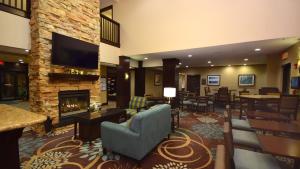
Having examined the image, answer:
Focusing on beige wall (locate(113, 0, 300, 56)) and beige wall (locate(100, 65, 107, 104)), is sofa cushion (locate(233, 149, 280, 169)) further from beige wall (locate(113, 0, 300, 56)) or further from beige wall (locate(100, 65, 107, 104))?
beige wall (locate(100, 65, 107, 104))

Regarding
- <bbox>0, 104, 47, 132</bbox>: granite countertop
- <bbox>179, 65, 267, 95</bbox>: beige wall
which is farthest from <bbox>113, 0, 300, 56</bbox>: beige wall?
<bbox>179, 65, 267, 95</bbox>: beige wall

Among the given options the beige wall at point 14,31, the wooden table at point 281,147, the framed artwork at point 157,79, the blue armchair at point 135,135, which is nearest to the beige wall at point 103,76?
the framed artwork at point 157,79

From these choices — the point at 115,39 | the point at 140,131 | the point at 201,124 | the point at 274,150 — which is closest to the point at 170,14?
the point at 115,39

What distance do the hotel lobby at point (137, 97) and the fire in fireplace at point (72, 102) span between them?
0.10 feet

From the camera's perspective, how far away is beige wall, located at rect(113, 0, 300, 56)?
13.5 ft

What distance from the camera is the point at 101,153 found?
289 cm

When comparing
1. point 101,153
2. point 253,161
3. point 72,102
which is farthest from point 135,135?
point 72,102

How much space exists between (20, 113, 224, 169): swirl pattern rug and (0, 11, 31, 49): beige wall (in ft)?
7.44

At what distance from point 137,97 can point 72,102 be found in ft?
6.73

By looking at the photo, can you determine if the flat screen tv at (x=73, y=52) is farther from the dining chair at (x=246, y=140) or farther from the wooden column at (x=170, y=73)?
the dining chair at (x=246, y=140)

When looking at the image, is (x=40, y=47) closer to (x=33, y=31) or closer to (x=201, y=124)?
(x=33, y=31)

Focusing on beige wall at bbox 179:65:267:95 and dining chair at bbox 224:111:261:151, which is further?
beige wall at bbox 179:65:267:95

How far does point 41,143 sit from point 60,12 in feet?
11.0

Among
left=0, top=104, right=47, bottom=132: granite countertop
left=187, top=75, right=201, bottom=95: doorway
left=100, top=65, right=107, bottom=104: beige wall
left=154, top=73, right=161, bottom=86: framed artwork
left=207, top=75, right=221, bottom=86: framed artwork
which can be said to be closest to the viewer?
left=0, top=104, right=47, bottom=132: granite countertop
